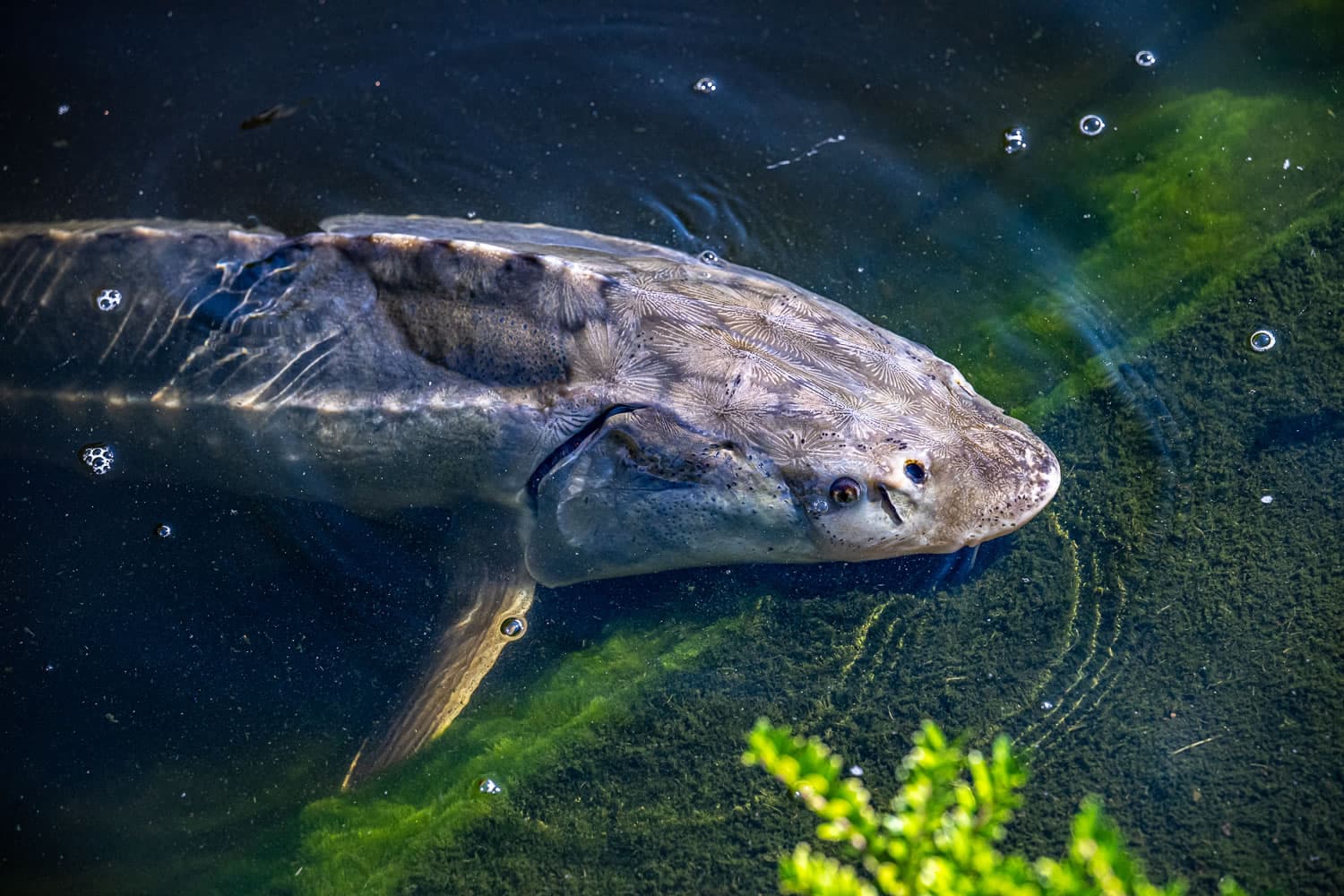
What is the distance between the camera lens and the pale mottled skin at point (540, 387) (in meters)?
3.52

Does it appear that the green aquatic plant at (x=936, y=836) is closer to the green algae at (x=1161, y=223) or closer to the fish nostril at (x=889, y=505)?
the fish nostril at (x=889, y=505)

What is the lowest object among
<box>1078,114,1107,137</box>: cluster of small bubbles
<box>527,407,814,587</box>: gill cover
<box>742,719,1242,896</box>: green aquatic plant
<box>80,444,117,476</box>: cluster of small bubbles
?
<box>80,444,117,476</box>: cluster of small bubbles

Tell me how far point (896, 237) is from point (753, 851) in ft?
9.17

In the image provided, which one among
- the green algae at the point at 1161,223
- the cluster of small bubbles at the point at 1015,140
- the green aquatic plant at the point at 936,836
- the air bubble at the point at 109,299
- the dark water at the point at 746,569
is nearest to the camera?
the green aquatic plant at the point at 936,836

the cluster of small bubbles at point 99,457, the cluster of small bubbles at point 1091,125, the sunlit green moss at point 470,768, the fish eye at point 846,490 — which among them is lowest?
the sunlit green moss at point 470,768

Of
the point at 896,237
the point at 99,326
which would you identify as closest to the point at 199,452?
the point at 99,326

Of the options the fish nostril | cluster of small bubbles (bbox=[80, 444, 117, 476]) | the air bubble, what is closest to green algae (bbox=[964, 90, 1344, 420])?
the fish nostril

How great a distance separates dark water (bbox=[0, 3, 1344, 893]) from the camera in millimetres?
3703

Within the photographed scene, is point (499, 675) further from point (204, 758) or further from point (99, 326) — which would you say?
point (99, 326)

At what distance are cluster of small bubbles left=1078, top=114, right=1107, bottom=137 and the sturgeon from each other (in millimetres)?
1857

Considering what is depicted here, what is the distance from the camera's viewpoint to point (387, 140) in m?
5.06

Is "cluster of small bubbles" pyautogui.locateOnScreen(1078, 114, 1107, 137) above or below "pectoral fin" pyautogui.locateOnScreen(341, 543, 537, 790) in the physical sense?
above

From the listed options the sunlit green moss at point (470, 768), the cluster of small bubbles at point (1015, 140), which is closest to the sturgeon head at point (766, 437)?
the sunlit green moss at point (470, 768)

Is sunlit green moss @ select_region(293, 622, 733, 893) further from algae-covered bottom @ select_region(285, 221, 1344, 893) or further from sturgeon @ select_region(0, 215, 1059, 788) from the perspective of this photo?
sturgeon @ select_region(0, 215, 1059, 788)
